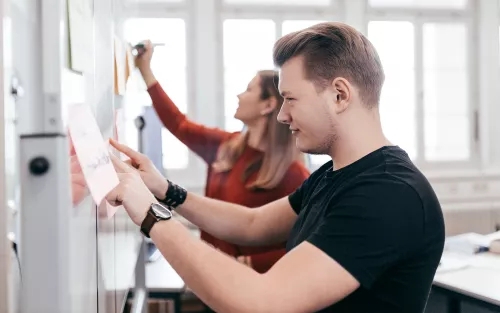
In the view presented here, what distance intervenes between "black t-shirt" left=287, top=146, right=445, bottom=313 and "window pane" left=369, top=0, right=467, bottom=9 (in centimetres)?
319

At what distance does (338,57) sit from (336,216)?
328 mm

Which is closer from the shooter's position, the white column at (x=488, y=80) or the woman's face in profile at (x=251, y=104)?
the woman's face in profile at (x=251, y=104)

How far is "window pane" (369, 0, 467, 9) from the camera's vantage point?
3947 mm

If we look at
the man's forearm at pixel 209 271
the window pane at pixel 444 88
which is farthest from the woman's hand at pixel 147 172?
the window pane at pixel 444 88

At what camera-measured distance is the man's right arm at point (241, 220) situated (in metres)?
1.39

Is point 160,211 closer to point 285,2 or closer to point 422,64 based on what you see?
point 285,2

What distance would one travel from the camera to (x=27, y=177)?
15.4 inches

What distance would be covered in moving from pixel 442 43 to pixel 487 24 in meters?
0.36

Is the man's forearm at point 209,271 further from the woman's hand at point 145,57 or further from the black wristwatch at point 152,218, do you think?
the woman's hand at point 145,57

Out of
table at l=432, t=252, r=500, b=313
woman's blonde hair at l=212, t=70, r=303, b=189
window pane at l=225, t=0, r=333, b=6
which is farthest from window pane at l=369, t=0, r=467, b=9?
table at l=432, t=252, r=500, b=313

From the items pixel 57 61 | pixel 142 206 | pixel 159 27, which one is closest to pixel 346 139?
pixel 142 206

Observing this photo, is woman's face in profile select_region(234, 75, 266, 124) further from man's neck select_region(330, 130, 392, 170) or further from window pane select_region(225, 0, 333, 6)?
window pane select_region(225, 0, 333, 6)

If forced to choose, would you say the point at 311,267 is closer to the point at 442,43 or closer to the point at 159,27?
the point at 159,27

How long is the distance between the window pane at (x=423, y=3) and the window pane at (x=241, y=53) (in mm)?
870
